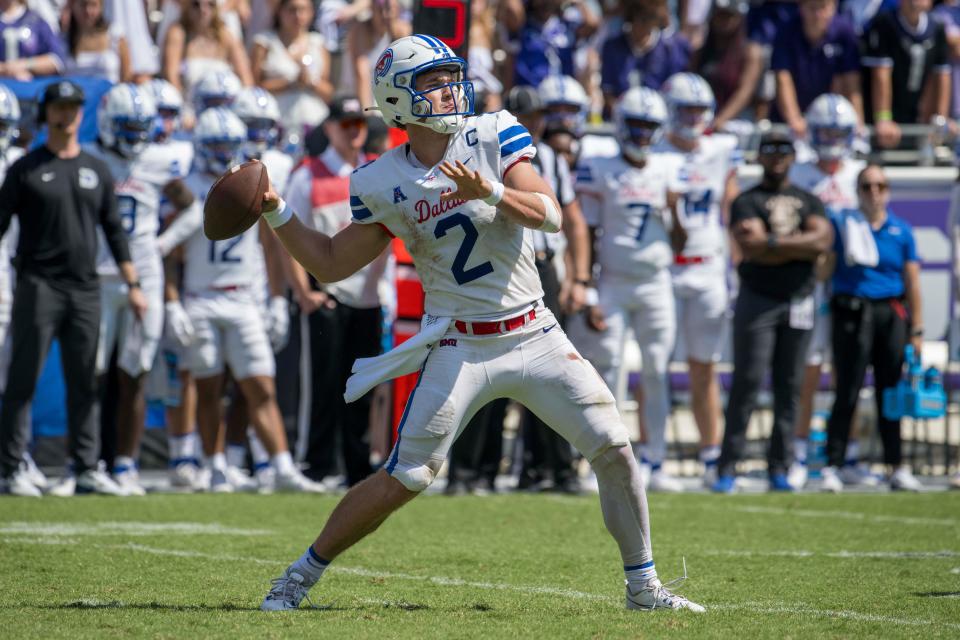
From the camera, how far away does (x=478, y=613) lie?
16.7ft

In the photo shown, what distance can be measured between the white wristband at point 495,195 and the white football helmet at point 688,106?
5.68 metres

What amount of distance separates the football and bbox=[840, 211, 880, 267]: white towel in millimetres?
5876

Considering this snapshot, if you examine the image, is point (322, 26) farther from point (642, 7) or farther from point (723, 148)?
point (723, 148)

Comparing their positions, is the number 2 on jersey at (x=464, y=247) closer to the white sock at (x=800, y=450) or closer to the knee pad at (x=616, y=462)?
the knee pad at (x=616, y=462)

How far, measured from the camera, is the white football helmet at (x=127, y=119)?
9578 mm

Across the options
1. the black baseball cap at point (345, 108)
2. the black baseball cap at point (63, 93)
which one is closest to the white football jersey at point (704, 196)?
the black baseball cap at point (345, 108)

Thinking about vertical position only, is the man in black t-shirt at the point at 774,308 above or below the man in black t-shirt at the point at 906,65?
below

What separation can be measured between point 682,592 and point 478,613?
923 mm

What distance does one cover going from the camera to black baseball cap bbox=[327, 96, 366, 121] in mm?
9797

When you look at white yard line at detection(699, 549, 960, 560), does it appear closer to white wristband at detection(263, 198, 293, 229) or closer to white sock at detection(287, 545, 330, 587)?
white sock at detection(287, 545, 330, 587)

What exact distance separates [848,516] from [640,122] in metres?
2.92

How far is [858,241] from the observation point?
403 inches

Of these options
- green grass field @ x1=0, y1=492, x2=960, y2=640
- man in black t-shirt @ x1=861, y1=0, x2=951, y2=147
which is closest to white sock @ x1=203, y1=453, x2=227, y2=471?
green grass field @ x1=0, y1=492, x2=960, y2=640

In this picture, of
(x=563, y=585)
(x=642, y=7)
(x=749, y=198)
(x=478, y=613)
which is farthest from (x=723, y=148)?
(x=478, y=613)
